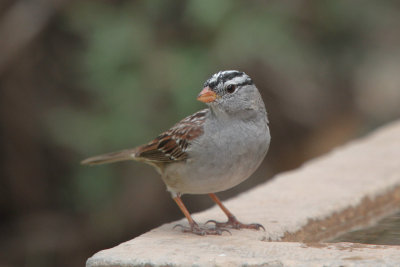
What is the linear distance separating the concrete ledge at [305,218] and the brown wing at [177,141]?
42cm

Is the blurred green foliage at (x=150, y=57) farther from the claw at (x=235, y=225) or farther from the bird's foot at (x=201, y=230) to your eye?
the bird's foot at (x=201, y=230)

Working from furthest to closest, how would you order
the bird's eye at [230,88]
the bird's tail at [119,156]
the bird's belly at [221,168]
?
the bird's tail at [119,156] → the bird's eye at [230,88] → the bird's belly at [221,168]

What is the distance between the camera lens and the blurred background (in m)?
7.00

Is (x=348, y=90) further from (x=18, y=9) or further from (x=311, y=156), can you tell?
(x=18, y=9)

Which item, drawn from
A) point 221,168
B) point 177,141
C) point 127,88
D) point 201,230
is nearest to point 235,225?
point 201,230

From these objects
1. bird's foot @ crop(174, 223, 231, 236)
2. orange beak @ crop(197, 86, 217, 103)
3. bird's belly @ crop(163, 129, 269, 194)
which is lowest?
bird's foot @ crop(174, 223, 231, 236)

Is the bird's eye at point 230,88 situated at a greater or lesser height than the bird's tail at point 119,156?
greater

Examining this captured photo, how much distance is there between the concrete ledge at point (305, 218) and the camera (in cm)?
329

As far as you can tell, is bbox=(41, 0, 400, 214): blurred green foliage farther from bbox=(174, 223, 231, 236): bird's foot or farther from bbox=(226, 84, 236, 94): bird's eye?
bbox=(174, 223, 231, 236): bird's foot

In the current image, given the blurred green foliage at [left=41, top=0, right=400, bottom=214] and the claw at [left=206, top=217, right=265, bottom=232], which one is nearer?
the claw at [left=206, top=217, right=265, bottom=232]

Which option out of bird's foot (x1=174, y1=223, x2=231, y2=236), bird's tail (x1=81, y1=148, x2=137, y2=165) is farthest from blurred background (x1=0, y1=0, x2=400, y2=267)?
bird's foot (x1=174, y1=223, x2=231, y2=236)

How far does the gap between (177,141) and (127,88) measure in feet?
→ 9.39

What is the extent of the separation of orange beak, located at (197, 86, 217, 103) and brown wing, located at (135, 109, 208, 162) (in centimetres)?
16

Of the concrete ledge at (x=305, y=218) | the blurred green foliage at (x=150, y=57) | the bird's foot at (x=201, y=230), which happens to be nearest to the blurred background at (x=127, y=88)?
the blurred green foliage at (x=150, y=57)
